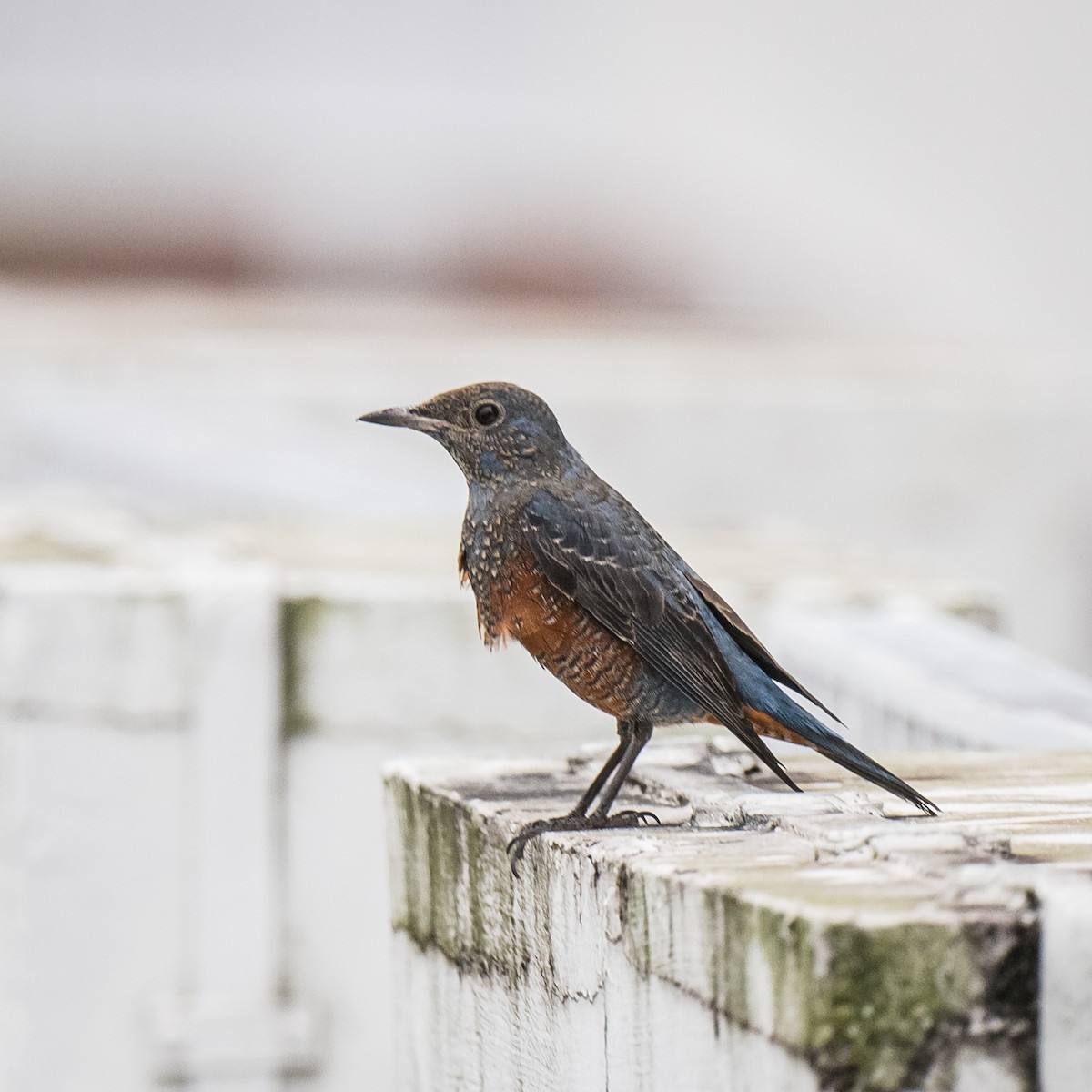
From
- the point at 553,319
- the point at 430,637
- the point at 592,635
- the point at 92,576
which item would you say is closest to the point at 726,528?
the point at 430,637

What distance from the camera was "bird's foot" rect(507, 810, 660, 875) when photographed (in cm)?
Result: 325

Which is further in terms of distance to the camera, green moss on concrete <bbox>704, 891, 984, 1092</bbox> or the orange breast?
the orange breast

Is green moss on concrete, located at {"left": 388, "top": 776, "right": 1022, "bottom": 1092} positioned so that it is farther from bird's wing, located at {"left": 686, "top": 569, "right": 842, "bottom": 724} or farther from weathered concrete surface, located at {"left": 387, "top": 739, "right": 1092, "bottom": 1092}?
bird's wing, located at {"left": 686, "top": 569, "right": 842, "bottom": 724}

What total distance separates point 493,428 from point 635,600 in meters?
0.45

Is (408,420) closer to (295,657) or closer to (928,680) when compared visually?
(928,680)

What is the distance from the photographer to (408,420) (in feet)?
11.1

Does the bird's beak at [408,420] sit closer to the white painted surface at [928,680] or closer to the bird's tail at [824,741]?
the bird's tail at [824,741]

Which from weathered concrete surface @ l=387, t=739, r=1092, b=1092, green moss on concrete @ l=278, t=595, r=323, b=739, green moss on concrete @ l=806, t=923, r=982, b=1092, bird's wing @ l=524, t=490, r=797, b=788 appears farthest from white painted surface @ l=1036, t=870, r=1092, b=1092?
green moss on concrete @ l=278, t=595, r=323, b=739

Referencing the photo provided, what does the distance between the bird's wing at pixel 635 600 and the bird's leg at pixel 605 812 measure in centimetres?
15

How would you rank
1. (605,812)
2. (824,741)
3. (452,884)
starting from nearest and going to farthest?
(824,741)
(605,812)
(452,884)

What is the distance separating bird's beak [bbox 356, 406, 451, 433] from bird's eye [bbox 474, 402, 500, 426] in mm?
63

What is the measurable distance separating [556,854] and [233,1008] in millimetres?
3059

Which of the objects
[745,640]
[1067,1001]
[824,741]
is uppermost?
[745,640]

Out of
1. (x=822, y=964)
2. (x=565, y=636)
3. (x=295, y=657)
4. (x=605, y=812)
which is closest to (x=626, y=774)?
(x=605, y=812)
